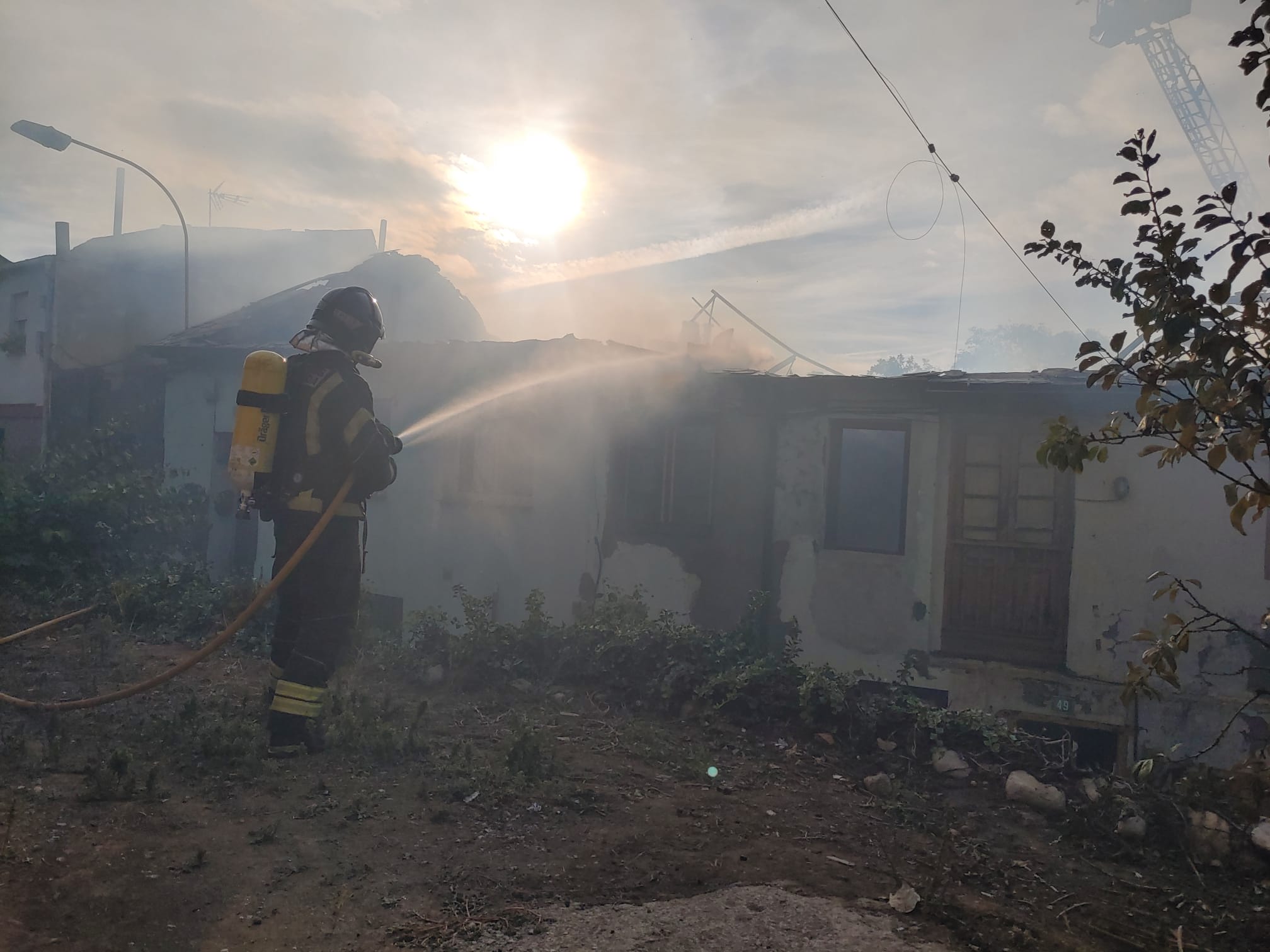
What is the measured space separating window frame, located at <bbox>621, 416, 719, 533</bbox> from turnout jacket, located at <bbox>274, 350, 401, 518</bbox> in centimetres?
561

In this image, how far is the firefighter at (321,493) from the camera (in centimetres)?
448

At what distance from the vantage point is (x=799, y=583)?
9344mm

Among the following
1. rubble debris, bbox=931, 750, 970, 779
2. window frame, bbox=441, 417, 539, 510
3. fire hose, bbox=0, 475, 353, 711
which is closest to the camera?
fire hose, bbox=0, 475, 353, 711

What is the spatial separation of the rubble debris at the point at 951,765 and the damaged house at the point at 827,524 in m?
1.46

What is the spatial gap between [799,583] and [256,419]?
6.52 m

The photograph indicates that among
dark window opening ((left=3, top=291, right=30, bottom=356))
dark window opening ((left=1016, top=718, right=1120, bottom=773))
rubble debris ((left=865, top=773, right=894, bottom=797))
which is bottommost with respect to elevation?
dark window opening ((left=1016, top=718, right=1120, bottom=773))

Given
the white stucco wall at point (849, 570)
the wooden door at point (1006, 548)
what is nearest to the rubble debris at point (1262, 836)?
the wooden door at point (1006, 548)

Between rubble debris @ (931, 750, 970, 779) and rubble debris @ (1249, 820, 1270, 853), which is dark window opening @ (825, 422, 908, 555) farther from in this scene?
rubble debris @ (1249, 820, 1270, 853)

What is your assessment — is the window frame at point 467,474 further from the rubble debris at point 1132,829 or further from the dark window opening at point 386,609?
the rubble debris at point 1132,829

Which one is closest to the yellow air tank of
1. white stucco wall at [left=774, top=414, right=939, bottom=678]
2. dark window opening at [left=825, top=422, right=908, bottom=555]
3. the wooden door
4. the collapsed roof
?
white stucco wall at [left=774, top=414, right=939, bottom=678]

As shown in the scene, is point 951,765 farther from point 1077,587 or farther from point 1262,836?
point 1077,587

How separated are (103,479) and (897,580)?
11.1m

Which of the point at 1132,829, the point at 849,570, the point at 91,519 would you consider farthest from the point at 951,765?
the point at 91,519

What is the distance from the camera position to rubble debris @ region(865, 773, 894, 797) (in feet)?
16.0
